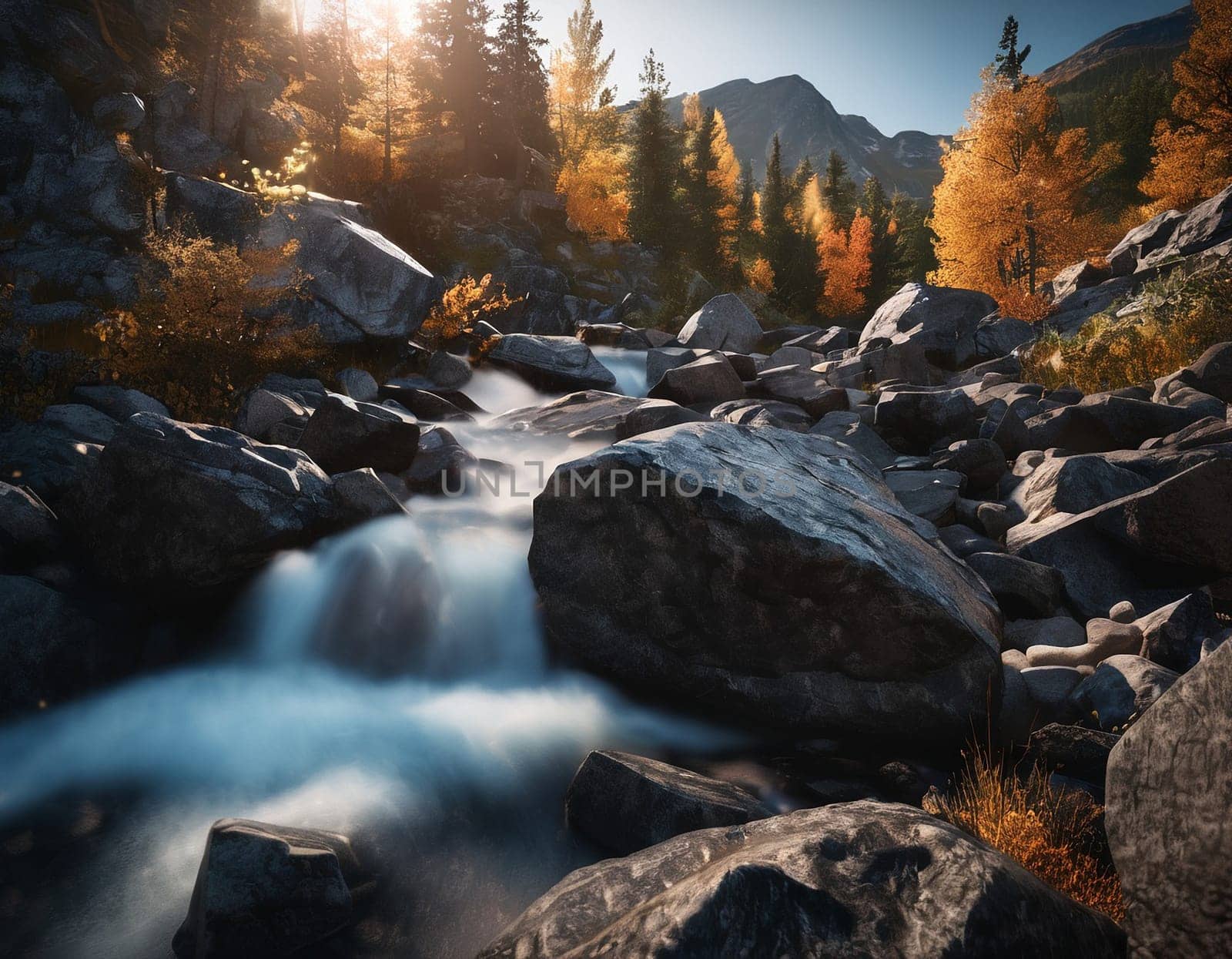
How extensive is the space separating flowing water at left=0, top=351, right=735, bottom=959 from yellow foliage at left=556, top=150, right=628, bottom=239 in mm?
36372

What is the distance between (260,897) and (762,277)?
46.8 meters

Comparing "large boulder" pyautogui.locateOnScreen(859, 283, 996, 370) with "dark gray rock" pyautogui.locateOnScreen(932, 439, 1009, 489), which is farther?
"large boulder" pyautogui.locateOnScreen(859, 283, 996, 370)

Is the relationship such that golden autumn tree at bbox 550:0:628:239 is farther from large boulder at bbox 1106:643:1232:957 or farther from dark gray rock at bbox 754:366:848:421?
large boulder at bbox 1106:643:1232:957

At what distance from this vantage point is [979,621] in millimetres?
5922

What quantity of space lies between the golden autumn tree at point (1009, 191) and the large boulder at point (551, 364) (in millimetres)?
24368

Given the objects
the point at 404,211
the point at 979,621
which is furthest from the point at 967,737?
the point at 404,211

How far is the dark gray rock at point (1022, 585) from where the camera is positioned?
7074mm

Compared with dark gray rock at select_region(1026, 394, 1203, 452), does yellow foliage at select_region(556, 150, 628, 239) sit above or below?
above

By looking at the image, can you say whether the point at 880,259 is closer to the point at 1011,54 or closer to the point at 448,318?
the point at 1011,54

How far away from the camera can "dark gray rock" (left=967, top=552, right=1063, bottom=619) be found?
707 cm

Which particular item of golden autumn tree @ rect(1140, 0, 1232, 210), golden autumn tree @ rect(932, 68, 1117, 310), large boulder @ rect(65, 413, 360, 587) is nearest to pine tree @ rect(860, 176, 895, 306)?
golden autumn tree @ rect(932, 68, 1117, 310)

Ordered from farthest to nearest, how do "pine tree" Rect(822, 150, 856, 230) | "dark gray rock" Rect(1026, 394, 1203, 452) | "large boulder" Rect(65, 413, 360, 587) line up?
"pine tree" Rect(822, 150, 856, 230)
"dark gray rock" Rect(1026, 394, 1203, 452)
"large boulder" Rect(65, 413, 360, 587)

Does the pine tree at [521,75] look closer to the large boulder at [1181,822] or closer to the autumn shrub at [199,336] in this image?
the autumn shrub at [199,336]

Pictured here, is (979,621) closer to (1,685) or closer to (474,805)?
(474,805)
